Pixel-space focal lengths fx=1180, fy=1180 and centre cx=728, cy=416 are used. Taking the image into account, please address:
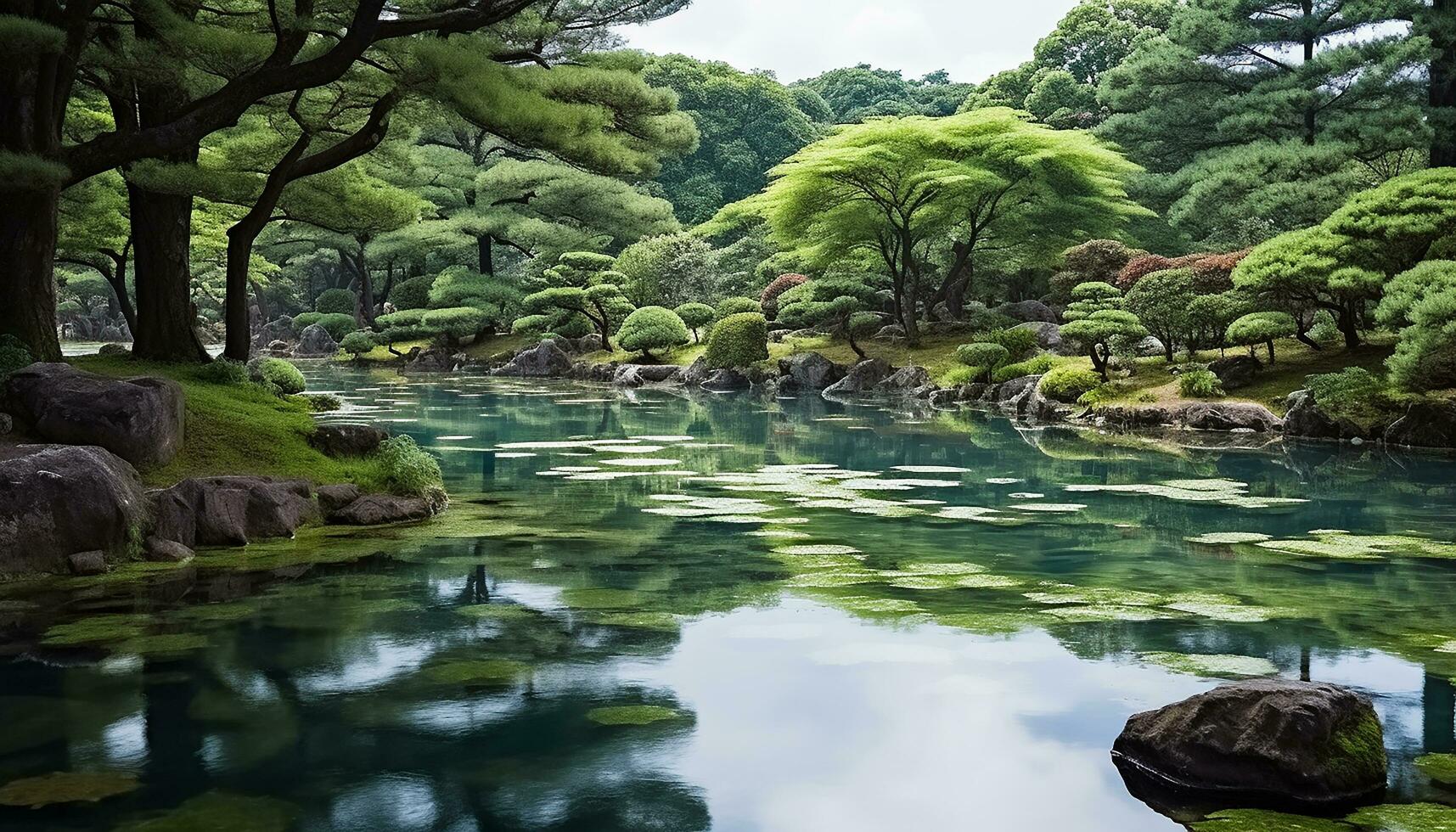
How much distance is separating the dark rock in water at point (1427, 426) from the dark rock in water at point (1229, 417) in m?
1.60

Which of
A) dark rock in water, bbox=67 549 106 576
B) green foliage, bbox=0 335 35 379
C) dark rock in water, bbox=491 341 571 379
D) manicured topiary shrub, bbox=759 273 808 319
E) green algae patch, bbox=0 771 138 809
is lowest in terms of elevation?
green algae patch, bbox=0 771 138 809

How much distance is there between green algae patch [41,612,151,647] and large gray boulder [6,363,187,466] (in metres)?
2.62

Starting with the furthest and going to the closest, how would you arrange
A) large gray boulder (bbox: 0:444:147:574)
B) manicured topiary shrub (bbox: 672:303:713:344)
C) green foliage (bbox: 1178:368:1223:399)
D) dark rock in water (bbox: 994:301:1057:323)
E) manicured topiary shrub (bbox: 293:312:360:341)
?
manicured topiary shrub (bbox: 293:312:360:341) < manicured topiary shrub (bbox: 672:303:713:344) < dark rock in water (bbox: 994:301:1057:323) < green foliage (bbox: 1178:368:1223:399) < large gray boulder (bbox: 0:444:147:574)

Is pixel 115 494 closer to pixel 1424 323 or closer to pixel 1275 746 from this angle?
pixel 1275 746

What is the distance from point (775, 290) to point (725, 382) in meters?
5.07

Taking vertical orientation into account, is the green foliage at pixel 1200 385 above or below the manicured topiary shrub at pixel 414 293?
below

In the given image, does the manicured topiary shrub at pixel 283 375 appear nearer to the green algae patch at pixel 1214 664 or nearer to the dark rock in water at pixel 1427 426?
the green algae patch at pixel 1214 664

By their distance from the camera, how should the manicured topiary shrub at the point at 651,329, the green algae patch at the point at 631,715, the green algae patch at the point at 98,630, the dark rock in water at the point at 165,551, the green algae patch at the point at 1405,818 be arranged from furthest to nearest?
the manicured topiary shrub at the point at 651,329
the dark rock in water at the point at 165,551
the green algae patch at the point at 98,630
the green algae patch at the point at 631,715
the green algae patch at the point at 1405,818

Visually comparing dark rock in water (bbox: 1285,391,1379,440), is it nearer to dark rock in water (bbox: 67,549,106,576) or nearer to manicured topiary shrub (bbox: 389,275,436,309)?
dark rock in water (bbox: 67,549,106,576)

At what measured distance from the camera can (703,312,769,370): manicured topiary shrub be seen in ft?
89.4

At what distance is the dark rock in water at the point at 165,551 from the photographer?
7.35 meters

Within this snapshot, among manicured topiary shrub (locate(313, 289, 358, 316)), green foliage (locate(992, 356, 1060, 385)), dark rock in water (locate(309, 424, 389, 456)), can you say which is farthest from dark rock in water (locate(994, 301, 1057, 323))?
manicured topiary shrub (locate(313, 289, 358, 316))

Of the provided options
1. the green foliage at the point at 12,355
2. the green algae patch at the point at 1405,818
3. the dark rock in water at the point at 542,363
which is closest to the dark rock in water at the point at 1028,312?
the dark rock in water at the point at 542,363

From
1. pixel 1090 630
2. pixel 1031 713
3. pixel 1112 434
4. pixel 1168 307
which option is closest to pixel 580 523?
pixel 1090 630
